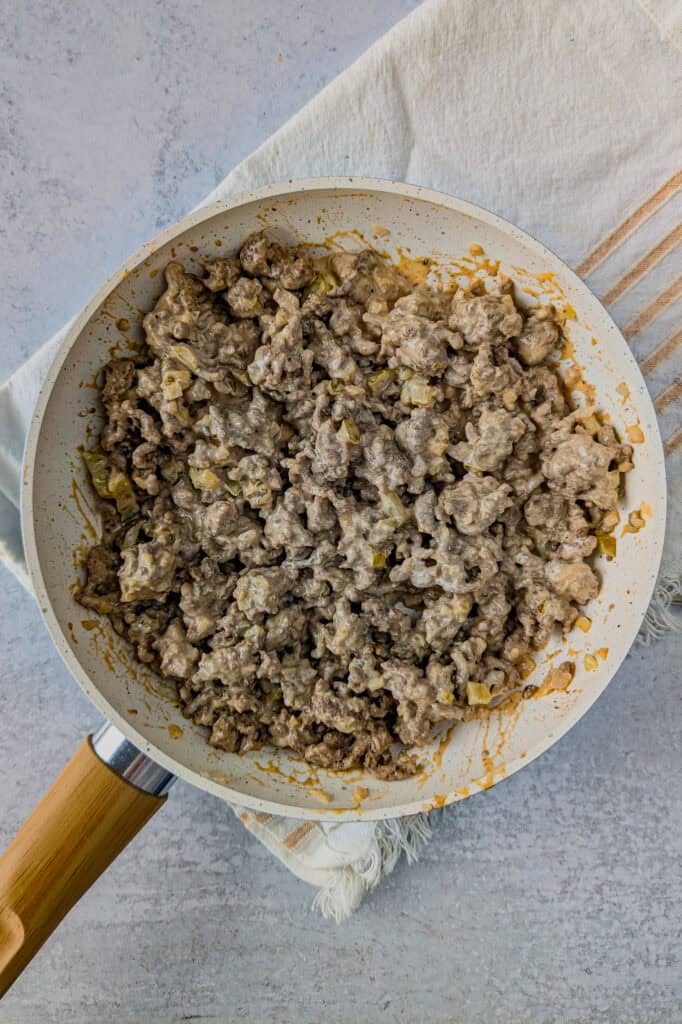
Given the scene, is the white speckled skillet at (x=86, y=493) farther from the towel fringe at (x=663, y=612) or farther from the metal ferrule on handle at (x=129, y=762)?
the towel fringe at (x=663, y=612)

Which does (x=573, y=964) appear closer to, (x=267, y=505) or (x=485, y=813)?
(x=485, y=813)

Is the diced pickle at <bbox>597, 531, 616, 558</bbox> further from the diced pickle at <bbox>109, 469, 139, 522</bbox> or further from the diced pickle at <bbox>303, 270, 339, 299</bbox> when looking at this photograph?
the diced pickle at <bbox>109, 469, 139, 522</bbox>

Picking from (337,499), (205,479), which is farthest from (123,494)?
(337,499)

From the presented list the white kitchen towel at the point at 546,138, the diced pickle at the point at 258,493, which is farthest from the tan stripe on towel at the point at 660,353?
the diced pickle at the point at 258,493

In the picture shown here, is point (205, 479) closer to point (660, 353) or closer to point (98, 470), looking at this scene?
point (98, 470)

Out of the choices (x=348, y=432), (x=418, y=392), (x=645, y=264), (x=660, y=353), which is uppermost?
(x=645, y=264)
